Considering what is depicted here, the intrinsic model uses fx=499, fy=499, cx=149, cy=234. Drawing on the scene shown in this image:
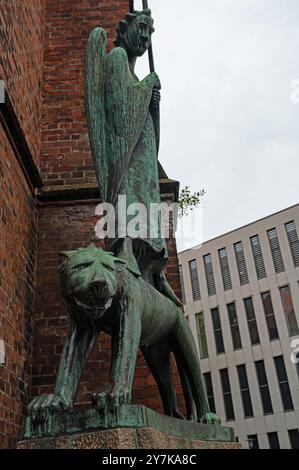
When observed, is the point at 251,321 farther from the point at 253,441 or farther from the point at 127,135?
the point at 127,135

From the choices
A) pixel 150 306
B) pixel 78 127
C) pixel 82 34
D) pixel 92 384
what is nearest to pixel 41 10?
pixel 82 34

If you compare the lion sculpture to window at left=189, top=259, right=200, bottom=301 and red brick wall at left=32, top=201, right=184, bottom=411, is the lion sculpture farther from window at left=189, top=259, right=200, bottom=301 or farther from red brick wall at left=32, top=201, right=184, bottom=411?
window at left=189, top=259, right=200, bottom=301

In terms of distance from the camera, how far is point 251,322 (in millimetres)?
29547

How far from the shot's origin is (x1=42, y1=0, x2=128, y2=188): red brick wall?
19.9 ft

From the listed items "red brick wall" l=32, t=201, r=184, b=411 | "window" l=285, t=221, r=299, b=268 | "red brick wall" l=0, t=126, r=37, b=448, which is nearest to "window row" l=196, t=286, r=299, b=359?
"window" l=285, t=221, r=299, b=268

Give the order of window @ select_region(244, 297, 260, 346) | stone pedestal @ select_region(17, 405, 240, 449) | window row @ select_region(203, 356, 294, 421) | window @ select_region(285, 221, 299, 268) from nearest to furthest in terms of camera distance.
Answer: stone pedestal @ select_region(17, 405, 240, 449) → window row @ select_region(203, 356, 294, 421) → window @ select_region(244, 297, 260, 346) → window @ select_region(285, 221, 299, 268)

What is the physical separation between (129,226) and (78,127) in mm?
3778

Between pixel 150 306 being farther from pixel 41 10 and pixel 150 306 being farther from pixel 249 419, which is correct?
pixel 249 419

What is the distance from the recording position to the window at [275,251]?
98.1 ft

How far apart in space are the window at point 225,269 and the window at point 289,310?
361cm

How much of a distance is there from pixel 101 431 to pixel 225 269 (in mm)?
30453

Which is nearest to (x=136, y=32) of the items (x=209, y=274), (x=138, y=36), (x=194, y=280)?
(x=138, y=36)

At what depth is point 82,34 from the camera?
6938mm

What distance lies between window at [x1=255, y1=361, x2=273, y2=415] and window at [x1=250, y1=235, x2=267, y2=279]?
17.6 feet
